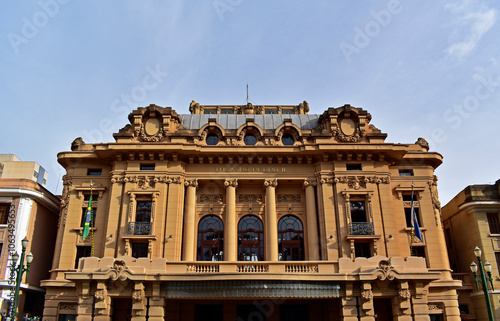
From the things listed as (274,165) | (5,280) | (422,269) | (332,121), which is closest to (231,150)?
(274,165)

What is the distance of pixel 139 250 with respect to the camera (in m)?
31.1

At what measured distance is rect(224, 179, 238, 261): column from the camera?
102 ft

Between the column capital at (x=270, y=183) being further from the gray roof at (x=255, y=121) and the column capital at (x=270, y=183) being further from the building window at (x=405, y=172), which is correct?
the building window at (x=405, y=172)

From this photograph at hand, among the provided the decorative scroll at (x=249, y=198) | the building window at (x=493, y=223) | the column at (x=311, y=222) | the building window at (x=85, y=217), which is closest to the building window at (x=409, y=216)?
the building window at (x=493, y=223)

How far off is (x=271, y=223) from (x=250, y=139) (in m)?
7.54

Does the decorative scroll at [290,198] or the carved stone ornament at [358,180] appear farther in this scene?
the decorative scroll at [290,198]

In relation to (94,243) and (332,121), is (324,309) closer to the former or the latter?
(332,121)

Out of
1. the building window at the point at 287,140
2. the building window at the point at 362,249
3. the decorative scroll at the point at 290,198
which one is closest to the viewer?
the building window at the point at 362,249

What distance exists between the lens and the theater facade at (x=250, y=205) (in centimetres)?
3033

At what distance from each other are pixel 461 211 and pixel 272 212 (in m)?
16.4

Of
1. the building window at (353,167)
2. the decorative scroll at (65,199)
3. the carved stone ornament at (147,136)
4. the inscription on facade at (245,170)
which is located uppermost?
the carved stone ornament at (147,136)

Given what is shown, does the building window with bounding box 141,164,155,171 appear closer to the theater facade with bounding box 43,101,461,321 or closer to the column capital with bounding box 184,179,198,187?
the theater facade with bounding box 43,101,461,321

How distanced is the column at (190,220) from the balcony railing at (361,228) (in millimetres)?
11735

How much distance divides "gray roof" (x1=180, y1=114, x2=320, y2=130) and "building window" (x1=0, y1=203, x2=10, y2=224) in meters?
15.4
